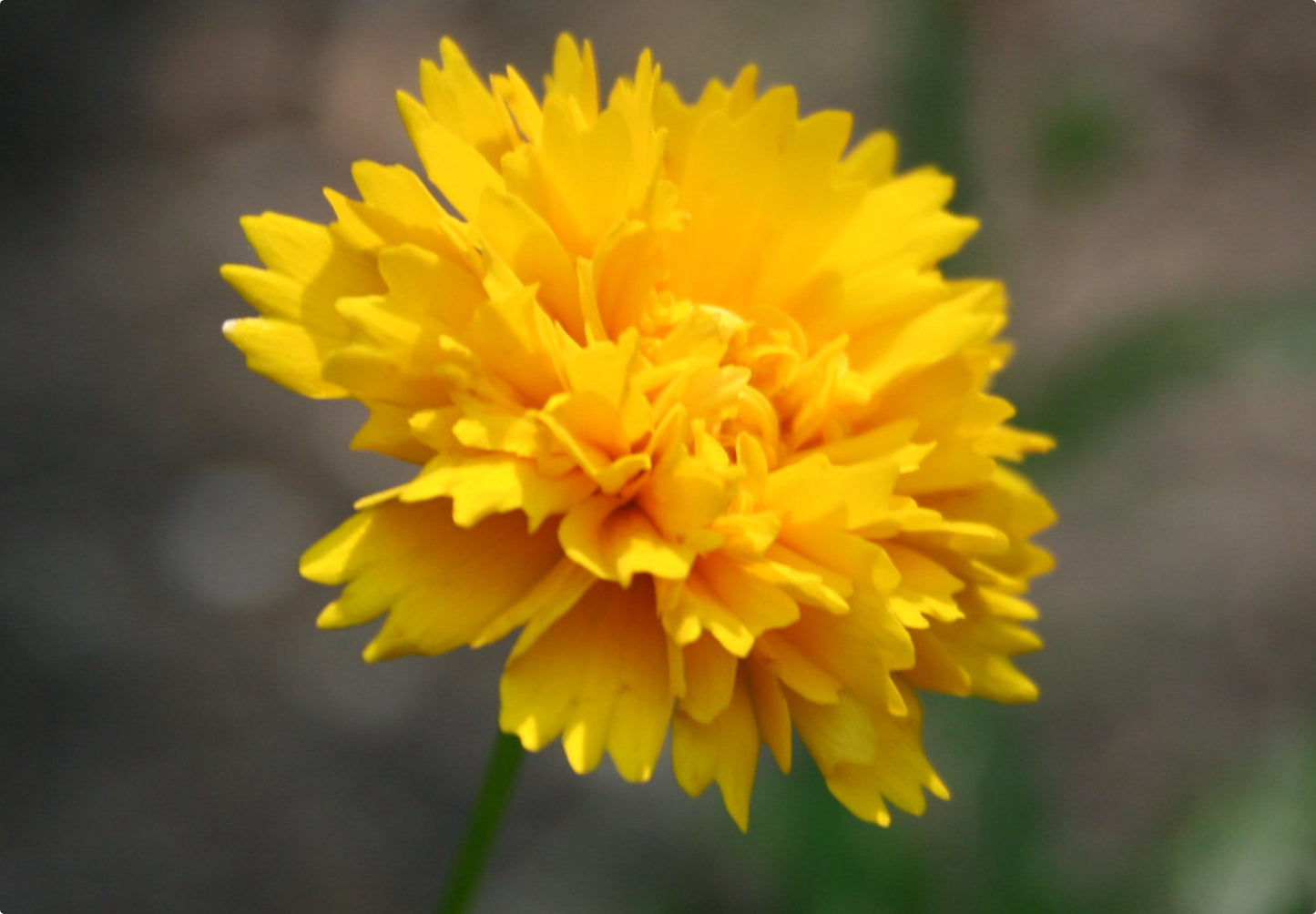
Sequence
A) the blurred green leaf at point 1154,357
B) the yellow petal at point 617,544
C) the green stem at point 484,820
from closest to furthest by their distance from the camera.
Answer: the yellow petal at point 617,544 < the green stem at point 484,820 < the blurred green leaf at point 1154,357

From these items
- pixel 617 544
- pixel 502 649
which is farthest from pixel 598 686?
pixel 502 649

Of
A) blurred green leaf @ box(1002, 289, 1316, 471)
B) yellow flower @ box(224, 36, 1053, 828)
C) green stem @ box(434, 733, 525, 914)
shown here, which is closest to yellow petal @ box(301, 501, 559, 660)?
yellow flower @ box(224, 36, 1053, 828)

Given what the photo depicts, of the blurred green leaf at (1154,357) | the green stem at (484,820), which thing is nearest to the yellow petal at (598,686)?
the green stem at (484,820)

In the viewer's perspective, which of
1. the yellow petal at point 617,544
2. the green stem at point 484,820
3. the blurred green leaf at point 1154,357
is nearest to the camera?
the yellow petal at point 617,544

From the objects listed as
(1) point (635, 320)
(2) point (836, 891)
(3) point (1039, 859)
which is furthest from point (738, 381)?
(3) point (1039, 859)

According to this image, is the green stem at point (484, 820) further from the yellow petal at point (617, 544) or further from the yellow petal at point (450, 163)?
the yellow petal at point (450, 163)

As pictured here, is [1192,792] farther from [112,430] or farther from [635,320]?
[112,430]
